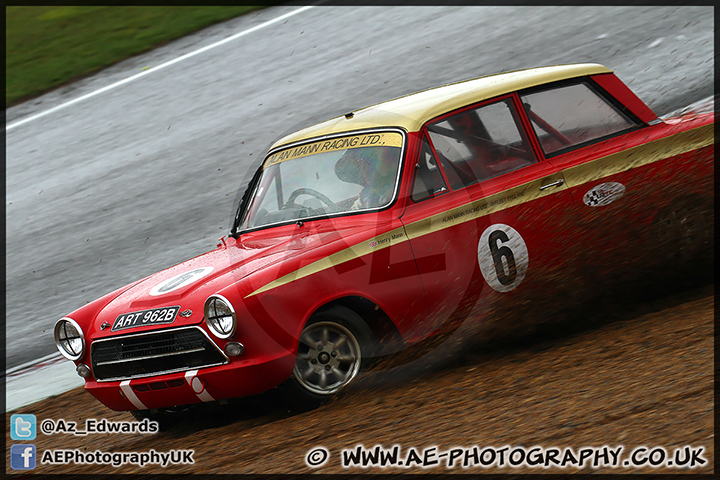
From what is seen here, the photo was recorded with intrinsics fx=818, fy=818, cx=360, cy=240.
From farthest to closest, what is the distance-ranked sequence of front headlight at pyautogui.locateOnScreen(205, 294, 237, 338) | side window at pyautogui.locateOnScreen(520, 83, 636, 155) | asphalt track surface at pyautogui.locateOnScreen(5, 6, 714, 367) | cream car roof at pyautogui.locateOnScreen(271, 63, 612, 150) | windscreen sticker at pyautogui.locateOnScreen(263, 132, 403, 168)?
asphalt track surface at pyautogui.locateOnScreen(5, 6, 714, 367) < side window at pyautogui.locateOnScreen(520, 83, 636, 155) < cream car roof at pyautogui.locateOnScreen(271, 63, 612, 150) < windscreen sticker at pyautogui.locateOnScreen(263, 132, 403, 168) < front headlight at pyautogui.locateOnScreen(205, 294, 237, 338)

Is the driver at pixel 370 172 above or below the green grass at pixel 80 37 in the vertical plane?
below

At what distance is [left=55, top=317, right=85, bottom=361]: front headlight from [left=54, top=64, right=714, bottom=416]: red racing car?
12mm

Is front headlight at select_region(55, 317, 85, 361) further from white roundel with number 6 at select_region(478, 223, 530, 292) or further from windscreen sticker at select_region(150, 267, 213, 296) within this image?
white roundel with number 6 at select_region(478, 223, 530, 292)

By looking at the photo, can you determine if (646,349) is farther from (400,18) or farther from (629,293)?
(400,18)

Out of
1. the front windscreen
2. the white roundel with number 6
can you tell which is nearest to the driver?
the front windscreen

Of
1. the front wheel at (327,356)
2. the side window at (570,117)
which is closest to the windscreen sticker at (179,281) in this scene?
the front wheel at (327,356)

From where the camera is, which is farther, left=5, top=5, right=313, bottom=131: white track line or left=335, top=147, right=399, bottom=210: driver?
left=5, top=5, right=313, bottom=131: white track line

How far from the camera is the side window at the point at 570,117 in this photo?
17.8ft

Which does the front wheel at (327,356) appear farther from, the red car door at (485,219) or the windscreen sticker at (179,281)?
the windscreen sticker at (179,281)

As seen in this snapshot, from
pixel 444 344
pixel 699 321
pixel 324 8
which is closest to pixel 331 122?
pixel 444 344

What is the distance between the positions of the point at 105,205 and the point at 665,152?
6376 mm

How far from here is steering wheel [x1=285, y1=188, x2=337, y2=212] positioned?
5098 mm

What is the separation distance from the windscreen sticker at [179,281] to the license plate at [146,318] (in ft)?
0.58

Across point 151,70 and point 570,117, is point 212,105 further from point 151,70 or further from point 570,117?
point 570,117
